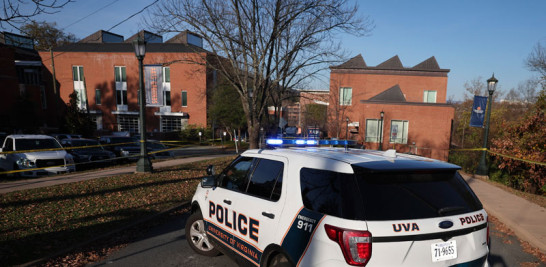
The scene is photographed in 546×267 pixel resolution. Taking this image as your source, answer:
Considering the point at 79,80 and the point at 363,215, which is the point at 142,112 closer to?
the point at 363,215

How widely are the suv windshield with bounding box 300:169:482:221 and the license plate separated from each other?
236 millimetres

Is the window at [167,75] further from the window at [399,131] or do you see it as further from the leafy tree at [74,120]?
the window at [399,131]

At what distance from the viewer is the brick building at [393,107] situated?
27031 millimetres

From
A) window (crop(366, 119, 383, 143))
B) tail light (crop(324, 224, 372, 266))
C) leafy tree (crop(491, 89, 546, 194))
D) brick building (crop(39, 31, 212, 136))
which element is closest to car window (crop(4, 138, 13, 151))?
tail light (crop(324, 224, 372, 266))

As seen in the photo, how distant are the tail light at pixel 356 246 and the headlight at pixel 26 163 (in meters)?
12.7

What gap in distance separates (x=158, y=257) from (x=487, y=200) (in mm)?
8723

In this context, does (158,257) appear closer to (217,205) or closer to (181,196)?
(217,205)

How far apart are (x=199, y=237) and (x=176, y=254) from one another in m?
0.49

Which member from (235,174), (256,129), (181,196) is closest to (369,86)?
(256,129)

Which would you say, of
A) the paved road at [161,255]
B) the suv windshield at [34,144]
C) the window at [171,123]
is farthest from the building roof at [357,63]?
the paved road at [161,255]

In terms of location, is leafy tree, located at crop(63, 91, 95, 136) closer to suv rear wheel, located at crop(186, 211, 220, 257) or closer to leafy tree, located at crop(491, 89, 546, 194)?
suv rear wheel, located at crop(186, 211, 220, 257)

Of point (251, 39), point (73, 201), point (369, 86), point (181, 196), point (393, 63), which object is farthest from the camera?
point (393, 63)

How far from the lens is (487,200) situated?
857cm

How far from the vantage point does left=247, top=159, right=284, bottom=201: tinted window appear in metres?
3.29
